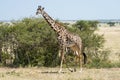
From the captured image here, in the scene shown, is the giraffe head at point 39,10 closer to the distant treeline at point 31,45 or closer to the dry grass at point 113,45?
the distant treeline at point 31,45

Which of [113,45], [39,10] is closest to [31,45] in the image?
[39,10]

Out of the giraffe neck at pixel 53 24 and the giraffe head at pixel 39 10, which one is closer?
the giraffe head at pixel 39 10

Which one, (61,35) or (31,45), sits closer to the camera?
(61,35)

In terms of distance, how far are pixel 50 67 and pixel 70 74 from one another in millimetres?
3661

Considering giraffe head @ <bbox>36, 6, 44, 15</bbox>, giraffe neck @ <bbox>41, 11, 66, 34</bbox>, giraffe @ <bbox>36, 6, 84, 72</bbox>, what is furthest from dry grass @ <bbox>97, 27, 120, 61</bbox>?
giraffe head @ <bbox>36, 6, 44, 15</bbox>

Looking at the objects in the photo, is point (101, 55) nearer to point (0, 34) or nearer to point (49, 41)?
point (49, 41)

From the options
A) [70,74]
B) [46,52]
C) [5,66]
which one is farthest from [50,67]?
[70,74]

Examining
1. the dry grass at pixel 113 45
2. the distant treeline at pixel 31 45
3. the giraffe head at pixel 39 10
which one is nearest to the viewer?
the giraffe head at pixel 39 10

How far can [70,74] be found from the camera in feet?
48.3

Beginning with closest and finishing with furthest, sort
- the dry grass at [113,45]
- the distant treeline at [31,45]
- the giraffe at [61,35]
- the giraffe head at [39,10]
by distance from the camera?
the giraffe head at [39,10] → the giraffe at [61,35] → the distant treeline at [31,45] → the dry grass at [113,45]

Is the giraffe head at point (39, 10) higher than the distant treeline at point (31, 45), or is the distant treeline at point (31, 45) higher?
the giraffe head at point (39, 10)

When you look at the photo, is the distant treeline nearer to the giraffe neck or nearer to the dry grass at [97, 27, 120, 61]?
the dry grass at [97, 27, 120, 61]

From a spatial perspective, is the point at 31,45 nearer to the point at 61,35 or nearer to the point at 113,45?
the point at 61,35

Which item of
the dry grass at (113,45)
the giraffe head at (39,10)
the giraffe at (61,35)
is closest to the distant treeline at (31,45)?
the dry grass at (113,45)
